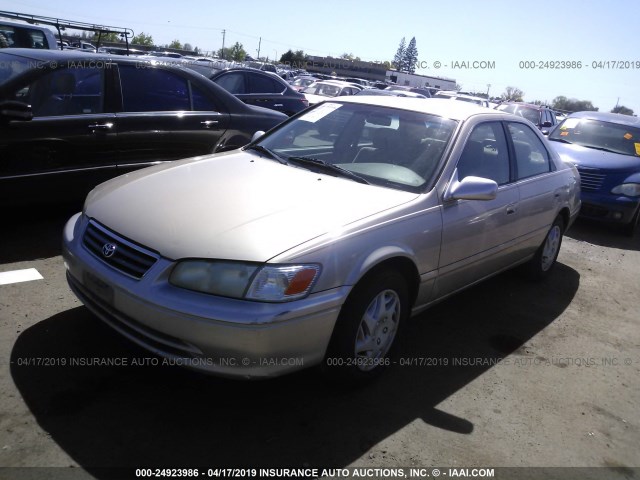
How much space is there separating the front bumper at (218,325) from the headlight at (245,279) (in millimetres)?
35

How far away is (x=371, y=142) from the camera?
372 cm

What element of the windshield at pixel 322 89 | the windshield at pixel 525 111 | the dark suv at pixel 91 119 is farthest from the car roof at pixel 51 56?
the windshield at pixel 525 111

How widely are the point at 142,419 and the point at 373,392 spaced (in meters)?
1.25

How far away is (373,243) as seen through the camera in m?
2.82

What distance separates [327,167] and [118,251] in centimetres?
142

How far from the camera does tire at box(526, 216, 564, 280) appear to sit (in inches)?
198

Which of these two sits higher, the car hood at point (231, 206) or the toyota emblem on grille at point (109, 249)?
the car hood at point (231, 206)

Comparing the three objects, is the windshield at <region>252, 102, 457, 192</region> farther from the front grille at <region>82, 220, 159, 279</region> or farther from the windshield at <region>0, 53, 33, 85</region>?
the windshield at <region>0, 53, 33, 85</region>

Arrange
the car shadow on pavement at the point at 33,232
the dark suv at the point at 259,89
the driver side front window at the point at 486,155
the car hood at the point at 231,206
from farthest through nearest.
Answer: the dark suv at the point at 259,89 → the car shadow on pavement at the point at 33,232 → the driver side front window at the point at 486,155 → the car hood at the point at 231,206

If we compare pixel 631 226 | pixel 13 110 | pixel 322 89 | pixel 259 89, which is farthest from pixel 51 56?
pixel 322 89

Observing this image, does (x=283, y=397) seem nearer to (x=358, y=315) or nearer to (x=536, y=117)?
(x=358, y=315)

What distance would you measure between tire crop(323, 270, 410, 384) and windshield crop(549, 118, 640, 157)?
6.60 metres

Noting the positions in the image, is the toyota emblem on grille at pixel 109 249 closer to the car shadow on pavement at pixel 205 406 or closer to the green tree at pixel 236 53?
the car shadow on pavement at pixel 205 406

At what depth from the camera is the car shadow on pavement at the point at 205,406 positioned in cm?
242
